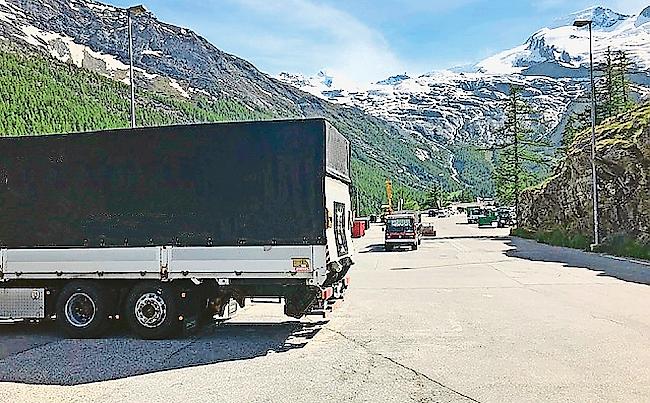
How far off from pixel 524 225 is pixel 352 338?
4955cm

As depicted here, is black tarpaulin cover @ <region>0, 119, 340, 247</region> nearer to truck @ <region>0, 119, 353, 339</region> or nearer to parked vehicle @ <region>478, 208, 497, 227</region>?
truck @ <region>0, 119, 353, 339</region>

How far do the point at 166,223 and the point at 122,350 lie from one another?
85.3 inches

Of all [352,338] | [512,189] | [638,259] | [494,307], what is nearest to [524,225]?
[512,189]

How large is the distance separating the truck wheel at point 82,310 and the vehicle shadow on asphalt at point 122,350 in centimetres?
23

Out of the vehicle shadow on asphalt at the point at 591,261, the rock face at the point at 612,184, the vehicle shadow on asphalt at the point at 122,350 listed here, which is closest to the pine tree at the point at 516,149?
the rock face at the point at 612,184

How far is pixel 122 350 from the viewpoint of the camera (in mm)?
12297

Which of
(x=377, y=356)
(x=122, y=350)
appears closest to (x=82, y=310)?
(x=122, y=350)

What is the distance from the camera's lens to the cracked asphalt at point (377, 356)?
935cm

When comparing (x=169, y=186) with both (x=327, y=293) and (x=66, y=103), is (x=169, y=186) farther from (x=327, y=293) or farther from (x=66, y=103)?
(x=66, y=103)

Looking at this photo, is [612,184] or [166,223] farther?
[612,184]

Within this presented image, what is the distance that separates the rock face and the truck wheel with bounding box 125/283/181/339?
83.0 feet

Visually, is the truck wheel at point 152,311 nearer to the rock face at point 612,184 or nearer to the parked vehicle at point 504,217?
the rock face at point 612,184

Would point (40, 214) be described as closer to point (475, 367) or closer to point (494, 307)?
point (475, 367)

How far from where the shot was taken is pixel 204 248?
13.0 m
